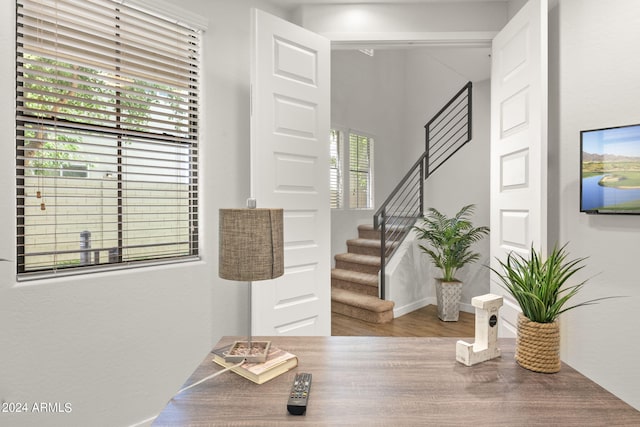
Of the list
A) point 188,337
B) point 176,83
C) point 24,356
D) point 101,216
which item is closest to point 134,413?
point 188,337

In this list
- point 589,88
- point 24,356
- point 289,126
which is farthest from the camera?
point 289,126

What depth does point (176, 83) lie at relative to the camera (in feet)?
7.09

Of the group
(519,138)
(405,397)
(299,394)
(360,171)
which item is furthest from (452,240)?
(299,394)

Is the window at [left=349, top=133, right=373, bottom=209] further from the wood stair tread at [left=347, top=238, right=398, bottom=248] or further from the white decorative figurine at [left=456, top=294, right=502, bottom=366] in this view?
the white decorative figurine at [left=456, top=294, right=502, bottom=366]

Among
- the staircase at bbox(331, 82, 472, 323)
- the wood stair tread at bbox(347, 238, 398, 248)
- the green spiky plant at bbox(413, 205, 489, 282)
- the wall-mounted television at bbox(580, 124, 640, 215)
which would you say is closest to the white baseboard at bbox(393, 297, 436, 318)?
the staircase at bbox(331, 82, 472, 323)

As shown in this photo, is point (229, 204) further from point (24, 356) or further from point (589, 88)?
point (589, 88)

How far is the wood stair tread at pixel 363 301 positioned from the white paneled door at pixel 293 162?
1429mm

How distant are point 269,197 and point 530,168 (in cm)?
159

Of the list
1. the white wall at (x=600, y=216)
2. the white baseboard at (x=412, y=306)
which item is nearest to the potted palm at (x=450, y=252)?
the white baseboard at (x=412, y=306)

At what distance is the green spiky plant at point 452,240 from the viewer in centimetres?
413

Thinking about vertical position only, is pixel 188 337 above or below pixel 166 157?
below

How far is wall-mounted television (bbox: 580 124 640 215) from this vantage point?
5.45ft

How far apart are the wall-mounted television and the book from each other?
1725 millimetres

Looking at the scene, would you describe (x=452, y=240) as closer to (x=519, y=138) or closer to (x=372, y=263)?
(x=372, y=263)
